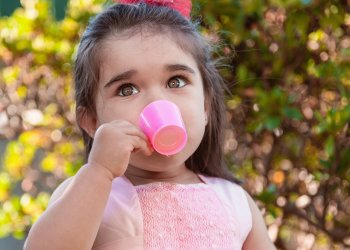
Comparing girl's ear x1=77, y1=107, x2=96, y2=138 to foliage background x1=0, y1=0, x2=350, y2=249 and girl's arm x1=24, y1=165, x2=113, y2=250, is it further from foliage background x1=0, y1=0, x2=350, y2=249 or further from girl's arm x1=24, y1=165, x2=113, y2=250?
foliage background x1=0, y1=0, x2=350, y2=249

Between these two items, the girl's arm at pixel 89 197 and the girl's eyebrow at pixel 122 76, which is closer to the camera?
the girl's arm at pixel 89 197

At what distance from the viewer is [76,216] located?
1.44m

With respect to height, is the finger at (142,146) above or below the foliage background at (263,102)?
above

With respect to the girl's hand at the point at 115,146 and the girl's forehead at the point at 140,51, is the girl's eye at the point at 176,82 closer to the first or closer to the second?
the girl's forehead at the point at 140,51

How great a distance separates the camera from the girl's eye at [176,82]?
5.22 ft

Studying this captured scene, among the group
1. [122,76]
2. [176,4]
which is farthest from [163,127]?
[176,4]

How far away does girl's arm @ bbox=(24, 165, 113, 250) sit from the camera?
4.70ft

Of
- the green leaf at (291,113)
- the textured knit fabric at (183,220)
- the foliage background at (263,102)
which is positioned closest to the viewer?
the textured knit fabric at (183,220)

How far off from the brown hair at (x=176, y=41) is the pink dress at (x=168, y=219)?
0.59 ft

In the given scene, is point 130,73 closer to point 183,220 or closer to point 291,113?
point 183,220

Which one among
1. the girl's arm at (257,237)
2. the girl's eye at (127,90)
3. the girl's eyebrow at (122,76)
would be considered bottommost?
the girl's arm at (257,237)

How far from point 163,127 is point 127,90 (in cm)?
15

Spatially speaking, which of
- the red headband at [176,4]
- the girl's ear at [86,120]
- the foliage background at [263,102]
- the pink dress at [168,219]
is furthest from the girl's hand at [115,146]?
the foliage background at [263,102]

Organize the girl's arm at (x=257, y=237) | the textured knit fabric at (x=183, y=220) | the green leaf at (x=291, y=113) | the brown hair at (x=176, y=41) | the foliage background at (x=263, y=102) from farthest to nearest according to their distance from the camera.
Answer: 1. the foliage background at (x=263, y=102)
2. the green leaf at (x=291, y=113)
3. the girl's arm at (x=257, y=237)
4. the brown hair at (x=176, y=41)
5. the textured knit fabric at (x=183, y=220)
